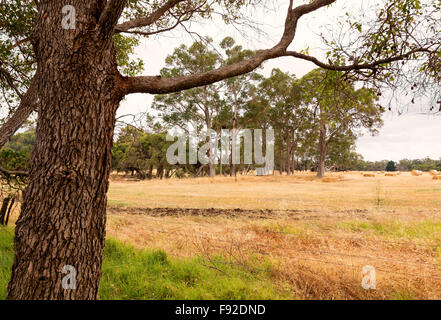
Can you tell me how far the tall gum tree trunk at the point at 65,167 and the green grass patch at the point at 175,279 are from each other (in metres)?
1.06

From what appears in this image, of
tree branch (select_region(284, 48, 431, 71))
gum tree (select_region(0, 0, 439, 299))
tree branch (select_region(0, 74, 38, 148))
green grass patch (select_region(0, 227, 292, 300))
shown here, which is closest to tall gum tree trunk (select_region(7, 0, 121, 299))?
gum tree (select_region(0, 0, 439, 299))

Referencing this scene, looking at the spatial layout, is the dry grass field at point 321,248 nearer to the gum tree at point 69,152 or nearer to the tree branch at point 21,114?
the gum tree at point 69,152

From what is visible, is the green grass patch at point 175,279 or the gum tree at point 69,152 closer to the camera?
the gum tree at point 69,152

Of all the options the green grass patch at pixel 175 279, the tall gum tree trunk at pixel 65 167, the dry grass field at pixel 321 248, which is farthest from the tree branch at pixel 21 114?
the tall gum tree trunk at pixel 65 167

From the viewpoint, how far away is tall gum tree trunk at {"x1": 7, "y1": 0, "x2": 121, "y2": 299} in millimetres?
2199

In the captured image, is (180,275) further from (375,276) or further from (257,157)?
(257,157)

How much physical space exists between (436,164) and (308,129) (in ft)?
200

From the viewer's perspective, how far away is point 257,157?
51.2 meters

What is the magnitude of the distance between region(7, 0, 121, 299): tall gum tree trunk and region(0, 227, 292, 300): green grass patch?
106cm

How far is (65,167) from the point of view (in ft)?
7.29

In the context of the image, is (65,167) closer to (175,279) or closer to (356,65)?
(175,279)

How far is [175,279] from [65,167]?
2384mm

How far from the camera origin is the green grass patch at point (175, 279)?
3.21 metres

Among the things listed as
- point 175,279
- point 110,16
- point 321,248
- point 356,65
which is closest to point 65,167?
point 110,16
